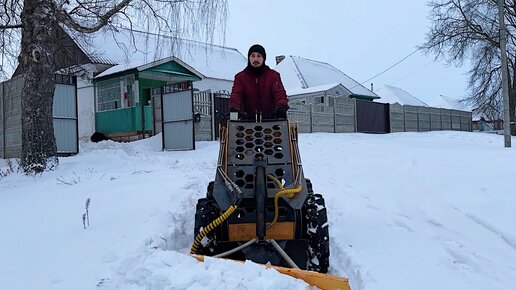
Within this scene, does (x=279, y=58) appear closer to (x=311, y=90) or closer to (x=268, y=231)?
(x=311, y=90)

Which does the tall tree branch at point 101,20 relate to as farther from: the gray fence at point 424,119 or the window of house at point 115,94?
the gray fence at point 424,119

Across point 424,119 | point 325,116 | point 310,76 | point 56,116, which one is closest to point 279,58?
point 310,76

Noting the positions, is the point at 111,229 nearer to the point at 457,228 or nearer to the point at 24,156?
the point at 457,228

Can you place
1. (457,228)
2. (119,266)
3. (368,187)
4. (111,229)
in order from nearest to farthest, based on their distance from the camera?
(119,266) < (111,229) < (457,228) < (368,187)

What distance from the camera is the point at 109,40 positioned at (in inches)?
1008

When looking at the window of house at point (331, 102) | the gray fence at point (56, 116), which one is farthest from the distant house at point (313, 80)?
the gray fence at point (56, 116)

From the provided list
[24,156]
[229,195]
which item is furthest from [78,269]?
[24,156]

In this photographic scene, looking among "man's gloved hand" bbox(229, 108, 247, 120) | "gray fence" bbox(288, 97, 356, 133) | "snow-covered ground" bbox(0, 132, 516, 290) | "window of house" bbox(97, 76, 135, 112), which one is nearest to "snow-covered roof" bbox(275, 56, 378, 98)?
"gray fence" bbox(288, 97, 356, 133)

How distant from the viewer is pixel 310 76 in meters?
36.6

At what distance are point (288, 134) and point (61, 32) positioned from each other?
9.77 meters

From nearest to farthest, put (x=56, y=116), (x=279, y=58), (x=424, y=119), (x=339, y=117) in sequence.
→ 1. (x=56, y=116)
2. (x=339, y=117)
3. (x=424, y=119)
4. (x=279, y=58)

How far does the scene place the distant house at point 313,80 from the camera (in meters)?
31.1

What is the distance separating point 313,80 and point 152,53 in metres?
18.1

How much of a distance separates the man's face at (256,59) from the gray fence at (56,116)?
1031 centimetres
